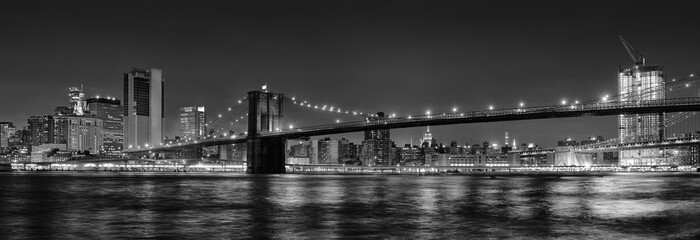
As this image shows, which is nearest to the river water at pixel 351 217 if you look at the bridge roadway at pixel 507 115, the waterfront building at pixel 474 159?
the bridge roadway at pixel 507 115

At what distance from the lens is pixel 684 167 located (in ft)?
442

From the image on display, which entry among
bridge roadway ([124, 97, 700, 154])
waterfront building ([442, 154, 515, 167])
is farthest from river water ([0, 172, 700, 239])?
waterfront building ([442, 154, 515, 167])

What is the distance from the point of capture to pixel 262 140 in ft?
255

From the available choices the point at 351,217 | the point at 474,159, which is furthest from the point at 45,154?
the point at 351,217

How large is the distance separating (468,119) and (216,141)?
1225 inches

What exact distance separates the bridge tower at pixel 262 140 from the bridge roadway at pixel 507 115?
1045mm

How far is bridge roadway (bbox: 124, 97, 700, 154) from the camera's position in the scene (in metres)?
62.5

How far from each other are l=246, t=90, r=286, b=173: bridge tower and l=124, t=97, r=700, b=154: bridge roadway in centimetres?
104

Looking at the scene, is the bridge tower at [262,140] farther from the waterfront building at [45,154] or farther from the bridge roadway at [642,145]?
the waterfront building at [45,154]

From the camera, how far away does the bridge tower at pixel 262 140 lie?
76.4m

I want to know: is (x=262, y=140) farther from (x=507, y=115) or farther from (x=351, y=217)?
(x=351, y=217)

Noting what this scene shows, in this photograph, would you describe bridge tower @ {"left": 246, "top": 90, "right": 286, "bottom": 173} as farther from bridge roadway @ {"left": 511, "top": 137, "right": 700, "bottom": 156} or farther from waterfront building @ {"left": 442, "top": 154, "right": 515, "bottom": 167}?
waterfront building @ {"left": 442, "top": 154, "right": 515, "bottom": 167}

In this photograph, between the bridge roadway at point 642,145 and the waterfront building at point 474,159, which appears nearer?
the bridge roadway at point 642,145

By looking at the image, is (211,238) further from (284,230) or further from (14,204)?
(14,204)
